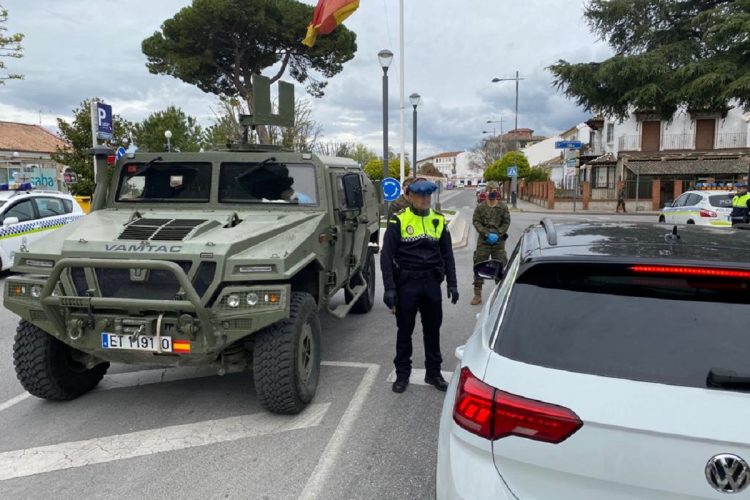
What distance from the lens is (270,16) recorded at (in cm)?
2370

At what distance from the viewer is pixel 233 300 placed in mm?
3629

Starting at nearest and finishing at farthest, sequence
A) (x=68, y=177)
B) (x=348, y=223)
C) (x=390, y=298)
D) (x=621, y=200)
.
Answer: (x=390, y=298) → (x=348, y=223) → (x=68, y=177) → (x=621, y=200)

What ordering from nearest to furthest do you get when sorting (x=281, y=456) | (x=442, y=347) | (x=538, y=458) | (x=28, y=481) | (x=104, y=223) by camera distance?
(x=538, y=458), (x=28, y=481), (x=281, y=456), (x=104, y=223), (x=442, y=347)

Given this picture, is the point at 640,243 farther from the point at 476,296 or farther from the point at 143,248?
the point at 476,296

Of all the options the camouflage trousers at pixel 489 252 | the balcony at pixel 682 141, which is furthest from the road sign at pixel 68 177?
the balcony at pixel 682 141

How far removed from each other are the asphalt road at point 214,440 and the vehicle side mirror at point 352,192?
5.48 feet

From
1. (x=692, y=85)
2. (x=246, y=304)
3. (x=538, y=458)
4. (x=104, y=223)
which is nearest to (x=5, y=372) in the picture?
(x=104, y=223)

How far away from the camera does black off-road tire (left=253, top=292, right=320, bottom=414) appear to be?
3814 mm

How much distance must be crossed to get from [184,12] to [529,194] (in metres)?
35.0

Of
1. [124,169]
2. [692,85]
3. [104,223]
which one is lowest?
[104,223]

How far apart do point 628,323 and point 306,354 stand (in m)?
2.84

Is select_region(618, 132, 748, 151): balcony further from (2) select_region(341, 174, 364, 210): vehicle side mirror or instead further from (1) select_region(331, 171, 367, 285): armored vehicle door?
(2) select_region(341, 174, 364, 210): vehicle side mirror

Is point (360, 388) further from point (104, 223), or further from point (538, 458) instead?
point (538, 458)

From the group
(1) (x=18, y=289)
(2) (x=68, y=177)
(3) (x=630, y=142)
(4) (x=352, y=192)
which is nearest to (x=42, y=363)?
(1) (x=18, y=289)
